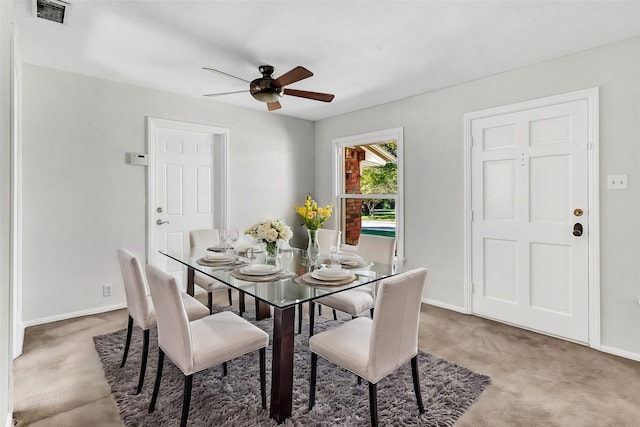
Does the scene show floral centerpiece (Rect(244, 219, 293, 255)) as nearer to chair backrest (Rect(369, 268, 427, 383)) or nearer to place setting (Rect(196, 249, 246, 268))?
place setting (Rect(196, 249, 246, 268))

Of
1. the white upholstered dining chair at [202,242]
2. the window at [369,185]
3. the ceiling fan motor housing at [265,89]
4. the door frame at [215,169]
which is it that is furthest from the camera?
the window at [369,185]

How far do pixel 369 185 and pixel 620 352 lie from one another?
3047 mm

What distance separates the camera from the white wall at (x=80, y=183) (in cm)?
314

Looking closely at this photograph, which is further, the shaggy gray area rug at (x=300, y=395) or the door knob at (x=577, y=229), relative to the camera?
the door knob at (x=577, y=229)

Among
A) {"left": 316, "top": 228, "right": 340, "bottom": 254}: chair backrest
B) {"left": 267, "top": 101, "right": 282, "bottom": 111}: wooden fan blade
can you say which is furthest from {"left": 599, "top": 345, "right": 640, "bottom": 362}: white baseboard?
{"left": 267, "top": 101, "right": 282, "bottom": 111}: wooden fan blade

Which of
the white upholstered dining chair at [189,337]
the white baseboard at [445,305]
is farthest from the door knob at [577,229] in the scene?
the white upholstered dining chair at [189,337]

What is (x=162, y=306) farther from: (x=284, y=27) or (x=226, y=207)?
(x=226, y=207)

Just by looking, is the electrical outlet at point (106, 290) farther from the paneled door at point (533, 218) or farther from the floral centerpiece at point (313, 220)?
the paneled door at point (533, 218)

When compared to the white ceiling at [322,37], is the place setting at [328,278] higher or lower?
lower

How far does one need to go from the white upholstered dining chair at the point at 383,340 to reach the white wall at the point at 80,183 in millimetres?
2762

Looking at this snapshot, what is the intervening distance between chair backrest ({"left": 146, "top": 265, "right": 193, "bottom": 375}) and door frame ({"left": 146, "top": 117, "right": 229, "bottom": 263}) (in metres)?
2.20

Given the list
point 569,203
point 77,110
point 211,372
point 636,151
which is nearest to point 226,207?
point 77,110

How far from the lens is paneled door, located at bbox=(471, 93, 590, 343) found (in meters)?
2.86

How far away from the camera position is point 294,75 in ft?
8.27
